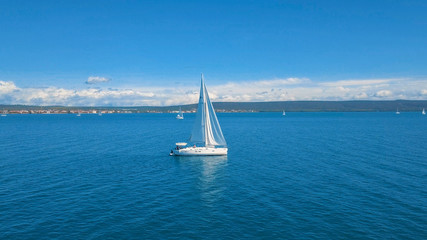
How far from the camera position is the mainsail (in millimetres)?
66125

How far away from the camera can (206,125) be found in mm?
67875

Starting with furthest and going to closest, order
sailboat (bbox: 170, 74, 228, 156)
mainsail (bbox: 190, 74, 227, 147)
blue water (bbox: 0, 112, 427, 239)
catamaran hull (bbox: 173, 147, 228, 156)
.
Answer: catamaran hull (bbox: 173, 147, 228, 156), sailboat (bbox: 170, 74, 228, 156), mainsail (bbox: 190, 74, 227, 147), blue water (bbox: 0, 112, 427, 239)

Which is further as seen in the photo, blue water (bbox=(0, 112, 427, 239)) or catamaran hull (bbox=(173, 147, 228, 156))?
catamaran hull (bbox=(173, 147, 228, 156))

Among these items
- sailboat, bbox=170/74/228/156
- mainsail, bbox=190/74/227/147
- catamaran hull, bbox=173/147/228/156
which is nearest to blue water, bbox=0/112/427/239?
catamaran hull, bbox=173/147/228/156

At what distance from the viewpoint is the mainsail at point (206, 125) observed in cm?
6612

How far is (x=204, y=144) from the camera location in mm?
69688

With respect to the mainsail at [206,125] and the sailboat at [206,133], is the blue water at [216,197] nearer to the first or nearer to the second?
the sailboat at [206,133]

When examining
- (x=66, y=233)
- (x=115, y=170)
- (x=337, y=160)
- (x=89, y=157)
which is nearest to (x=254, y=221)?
(x=66, y=233)

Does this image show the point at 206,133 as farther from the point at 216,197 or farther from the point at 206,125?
the point at 216,197

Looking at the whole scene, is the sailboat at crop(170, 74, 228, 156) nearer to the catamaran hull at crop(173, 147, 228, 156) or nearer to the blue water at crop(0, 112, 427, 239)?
the catamaran hull at crop(173, 147, 228, 156)

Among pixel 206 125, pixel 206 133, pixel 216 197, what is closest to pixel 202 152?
pixel 206 133

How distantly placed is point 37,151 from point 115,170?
36577mm

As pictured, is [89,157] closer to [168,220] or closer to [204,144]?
[204,144]

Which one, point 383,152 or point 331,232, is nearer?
point 331,232
